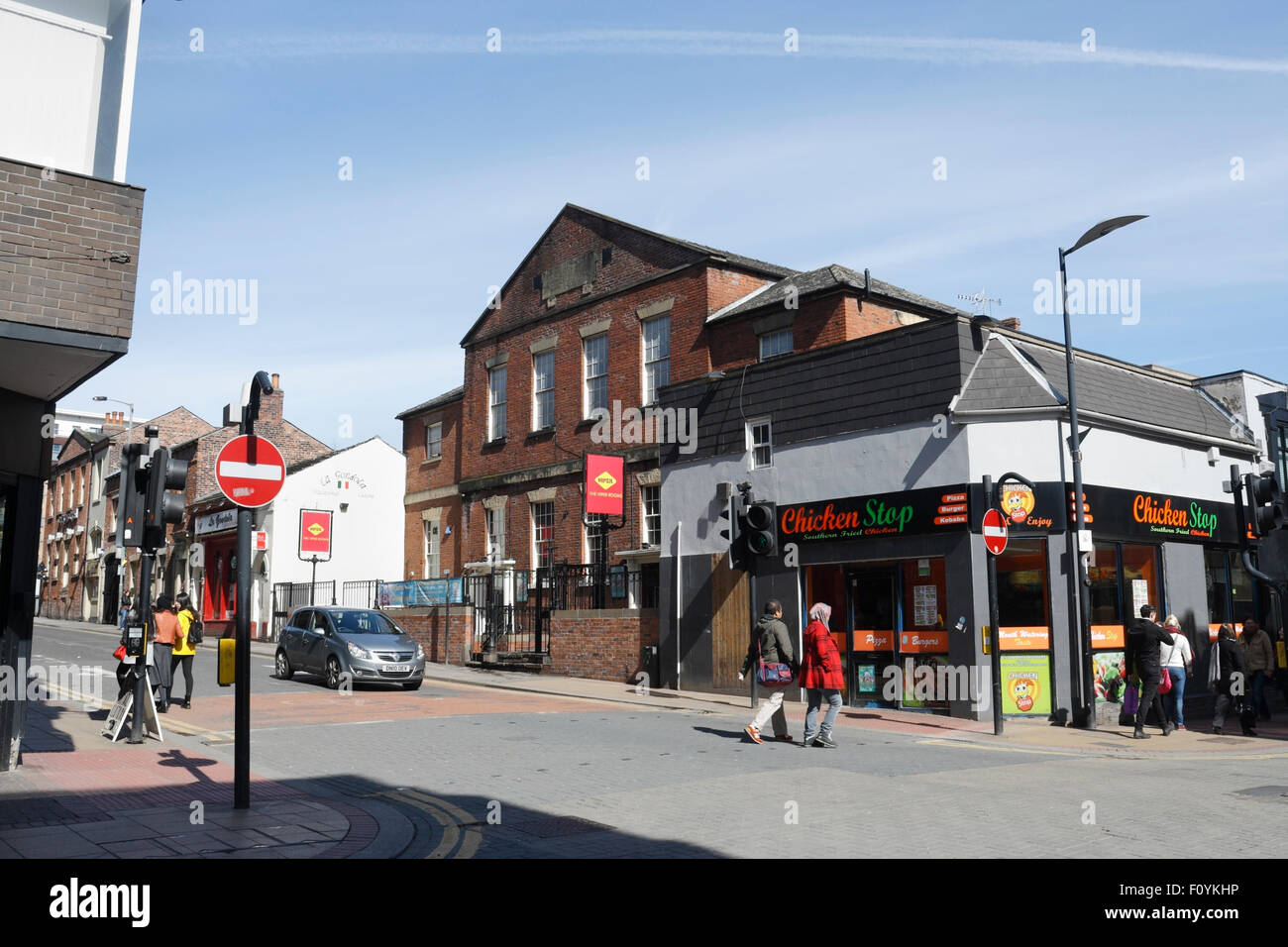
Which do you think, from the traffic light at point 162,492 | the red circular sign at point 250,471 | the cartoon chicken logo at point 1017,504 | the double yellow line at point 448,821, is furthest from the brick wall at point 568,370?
the red circular sign at point 250,471

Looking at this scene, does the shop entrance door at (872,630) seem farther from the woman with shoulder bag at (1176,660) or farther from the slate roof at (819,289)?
the slate roof at (819,289)

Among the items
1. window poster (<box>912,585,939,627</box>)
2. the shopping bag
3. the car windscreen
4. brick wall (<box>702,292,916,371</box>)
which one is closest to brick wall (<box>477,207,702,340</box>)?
brick wall (<box>702,292,916,371</box>)

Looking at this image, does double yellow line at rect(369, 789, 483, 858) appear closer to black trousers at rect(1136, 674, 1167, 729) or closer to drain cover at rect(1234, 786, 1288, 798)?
drain cover at rect(1234, 786, 1288, 798)

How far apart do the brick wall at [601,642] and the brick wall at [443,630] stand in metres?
3.36

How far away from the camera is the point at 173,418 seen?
171 feet

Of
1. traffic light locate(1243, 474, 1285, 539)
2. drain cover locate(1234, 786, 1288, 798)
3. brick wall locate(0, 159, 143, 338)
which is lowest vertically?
drain cover locate(1234, 786, 1288, 798)

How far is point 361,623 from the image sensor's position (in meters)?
20.9

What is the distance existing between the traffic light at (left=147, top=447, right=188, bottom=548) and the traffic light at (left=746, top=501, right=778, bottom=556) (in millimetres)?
8416

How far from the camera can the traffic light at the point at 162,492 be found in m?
10.5

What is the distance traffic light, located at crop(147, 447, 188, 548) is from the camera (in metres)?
10.5

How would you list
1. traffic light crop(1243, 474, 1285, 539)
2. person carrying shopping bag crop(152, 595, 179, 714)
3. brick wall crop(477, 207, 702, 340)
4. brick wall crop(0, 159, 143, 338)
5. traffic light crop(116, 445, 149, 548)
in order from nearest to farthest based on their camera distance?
brick wall crop(0, 159, 143, 338), traffic light crop(116, 445, 149, 548), person carrying shopping bag crop(152, 595, 179, 714), traffic light crop(1243, 474, 1285, 539), brick wall crop(477, 207, 702, 340)

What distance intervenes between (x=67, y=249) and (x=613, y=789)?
6412 millimetres
